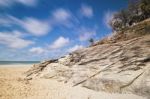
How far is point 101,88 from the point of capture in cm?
1614

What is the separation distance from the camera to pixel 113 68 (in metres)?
17.2

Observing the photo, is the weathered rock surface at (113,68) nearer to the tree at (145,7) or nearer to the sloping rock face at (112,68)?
the sloping rock face at (112,68)

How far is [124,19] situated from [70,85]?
73.9ft

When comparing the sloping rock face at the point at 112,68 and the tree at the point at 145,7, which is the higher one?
the tree at the point at 145,7

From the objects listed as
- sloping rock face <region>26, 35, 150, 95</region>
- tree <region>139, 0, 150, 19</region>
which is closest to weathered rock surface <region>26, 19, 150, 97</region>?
sloping rock face <region>26, 35, 150, 95</region>

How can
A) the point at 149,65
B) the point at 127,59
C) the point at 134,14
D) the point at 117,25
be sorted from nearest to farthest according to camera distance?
the point at 149,65 → the point at 127,59 → the point at 134,14 → the point at 117,25

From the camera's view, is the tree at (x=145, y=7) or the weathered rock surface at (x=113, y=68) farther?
the tree at (x=145, y=7)

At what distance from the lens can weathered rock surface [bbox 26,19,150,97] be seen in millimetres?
14836

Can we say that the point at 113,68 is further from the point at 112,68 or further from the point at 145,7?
the point at 145,7

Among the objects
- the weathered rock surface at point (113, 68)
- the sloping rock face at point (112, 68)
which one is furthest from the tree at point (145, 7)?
the sloping rock face at point (112, 68)

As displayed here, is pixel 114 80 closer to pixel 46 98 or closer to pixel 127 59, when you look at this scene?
pixel 127 59

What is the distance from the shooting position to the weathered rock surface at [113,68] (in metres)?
14.8

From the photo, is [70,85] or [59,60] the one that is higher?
[59,60]

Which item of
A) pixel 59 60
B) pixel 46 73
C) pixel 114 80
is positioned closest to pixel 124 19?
pixel 59 60
